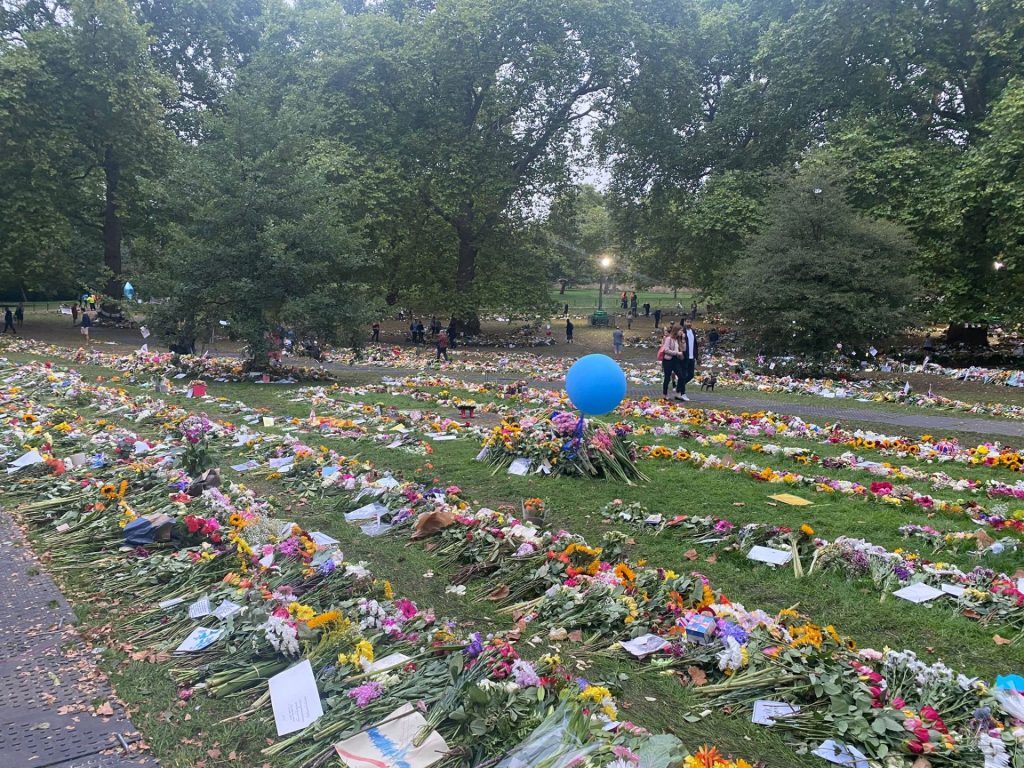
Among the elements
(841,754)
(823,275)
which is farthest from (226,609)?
(823,275)

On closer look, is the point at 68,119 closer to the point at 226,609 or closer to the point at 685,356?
the point at 685,356

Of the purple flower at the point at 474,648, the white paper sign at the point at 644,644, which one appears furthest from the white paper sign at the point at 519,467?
the purple flower at the point at 474,648

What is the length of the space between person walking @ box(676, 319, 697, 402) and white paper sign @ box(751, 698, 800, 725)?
34.8ft

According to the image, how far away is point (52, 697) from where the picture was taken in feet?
12.4

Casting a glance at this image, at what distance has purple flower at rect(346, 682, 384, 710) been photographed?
3.59 metres

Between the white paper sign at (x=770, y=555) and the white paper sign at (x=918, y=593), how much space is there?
2.72ft

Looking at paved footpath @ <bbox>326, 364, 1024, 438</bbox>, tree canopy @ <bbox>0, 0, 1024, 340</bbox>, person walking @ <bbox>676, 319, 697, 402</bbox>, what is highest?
tree canopy @ <bbox>0, 0, 1024, 340</bbox>

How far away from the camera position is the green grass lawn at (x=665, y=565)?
3.53m

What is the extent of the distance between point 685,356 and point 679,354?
0.81 ft

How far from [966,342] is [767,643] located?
1160 inches

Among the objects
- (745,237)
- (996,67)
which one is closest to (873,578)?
(745,237)

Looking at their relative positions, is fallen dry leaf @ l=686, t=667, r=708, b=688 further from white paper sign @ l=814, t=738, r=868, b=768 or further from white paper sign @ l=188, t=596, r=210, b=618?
white paper sign @ l=188, t=596, r=210, b=618

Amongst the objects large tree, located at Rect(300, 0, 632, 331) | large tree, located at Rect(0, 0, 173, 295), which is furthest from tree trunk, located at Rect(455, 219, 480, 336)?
large tree, located at Rect(0, 0, 173, 295)

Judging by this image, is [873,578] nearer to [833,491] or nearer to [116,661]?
[833,491]
